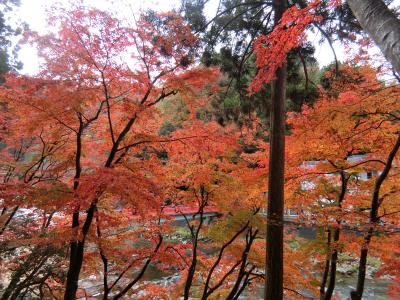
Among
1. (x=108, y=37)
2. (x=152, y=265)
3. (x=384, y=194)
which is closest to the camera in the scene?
(x=108, y=37)

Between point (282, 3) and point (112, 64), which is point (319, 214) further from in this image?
point (112, 64)

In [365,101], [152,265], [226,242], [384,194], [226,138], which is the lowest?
[152,265]

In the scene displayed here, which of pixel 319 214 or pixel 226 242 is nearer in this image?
pixel 319 214

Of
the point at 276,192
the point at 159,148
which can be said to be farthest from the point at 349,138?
the point at 159,148

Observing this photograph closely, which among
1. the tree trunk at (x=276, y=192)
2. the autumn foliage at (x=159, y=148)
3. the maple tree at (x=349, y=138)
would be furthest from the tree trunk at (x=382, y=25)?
the maple tree at (x=349, y=138)

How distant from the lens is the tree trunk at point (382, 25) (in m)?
2.09

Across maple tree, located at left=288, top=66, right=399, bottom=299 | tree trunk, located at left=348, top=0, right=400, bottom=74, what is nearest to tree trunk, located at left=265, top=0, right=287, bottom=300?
maple tree, located at left=288, top=66, right=399, bottom=299

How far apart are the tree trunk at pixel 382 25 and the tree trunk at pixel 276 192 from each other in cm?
271

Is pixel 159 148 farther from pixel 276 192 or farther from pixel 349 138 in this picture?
pixel 349 138

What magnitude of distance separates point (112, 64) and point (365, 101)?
4.53 meters

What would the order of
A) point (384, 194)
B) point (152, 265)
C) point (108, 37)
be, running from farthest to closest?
point (152, 265) → point (384, 194) → point (108, 37)

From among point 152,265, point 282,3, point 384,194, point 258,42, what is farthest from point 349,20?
point 152,265

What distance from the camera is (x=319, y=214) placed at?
6785 millimetres

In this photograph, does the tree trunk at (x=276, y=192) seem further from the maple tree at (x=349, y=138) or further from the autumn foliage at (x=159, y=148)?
the maple tree at (x=349, y=138)
